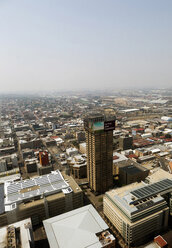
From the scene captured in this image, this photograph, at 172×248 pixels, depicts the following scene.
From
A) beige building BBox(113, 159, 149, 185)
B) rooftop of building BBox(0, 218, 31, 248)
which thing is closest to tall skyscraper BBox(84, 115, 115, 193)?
beige building BBox(113, 159, 149, 185)

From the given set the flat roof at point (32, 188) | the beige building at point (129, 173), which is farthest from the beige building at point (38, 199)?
the beige building at point (129, 173)

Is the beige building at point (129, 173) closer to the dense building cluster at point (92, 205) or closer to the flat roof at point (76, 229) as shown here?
the dense building cluster at point (92, 205)

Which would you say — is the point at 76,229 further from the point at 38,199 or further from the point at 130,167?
the point at 130,167

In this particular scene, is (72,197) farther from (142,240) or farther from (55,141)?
(55,141)

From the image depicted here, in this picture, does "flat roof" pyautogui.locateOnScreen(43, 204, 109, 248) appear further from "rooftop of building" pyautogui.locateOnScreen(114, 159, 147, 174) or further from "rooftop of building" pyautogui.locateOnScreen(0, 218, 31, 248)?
"rooftop of building" pyautogui.locateOnScreen(114, 159, 147, 174)

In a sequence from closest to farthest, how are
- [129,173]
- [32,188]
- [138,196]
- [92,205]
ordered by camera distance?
1. [138,196]
2. [32,188]
3. [92,205]
4. [129,173]

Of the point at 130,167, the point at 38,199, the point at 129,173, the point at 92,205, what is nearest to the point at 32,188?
the point at 38,199
